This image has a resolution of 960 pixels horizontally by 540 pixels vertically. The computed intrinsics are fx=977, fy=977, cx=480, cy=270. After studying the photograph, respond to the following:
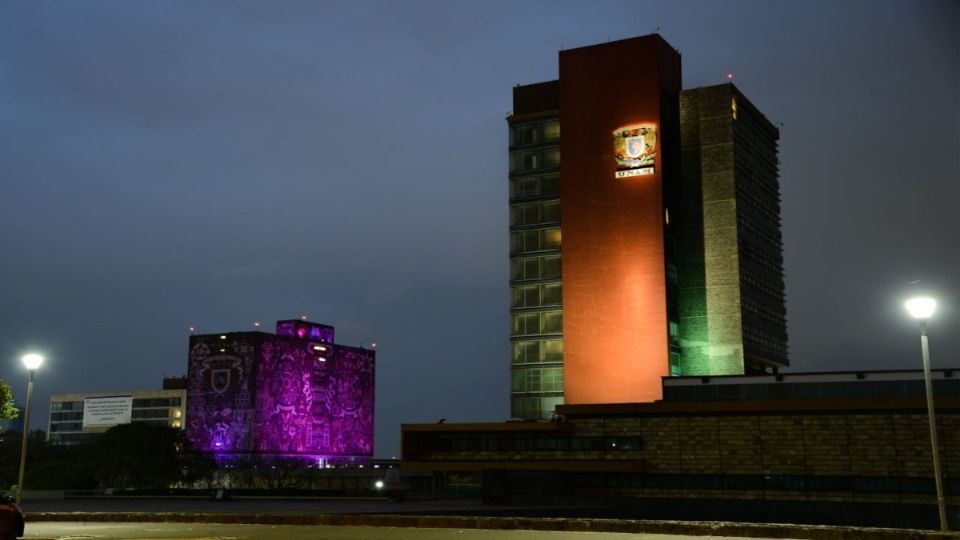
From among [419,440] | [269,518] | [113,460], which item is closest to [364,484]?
[113,460]

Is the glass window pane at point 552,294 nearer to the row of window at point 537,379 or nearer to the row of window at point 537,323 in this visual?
the row of window at point 537,323

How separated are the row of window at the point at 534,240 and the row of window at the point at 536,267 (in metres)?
1.20

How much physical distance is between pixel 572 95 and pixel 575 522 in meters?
93.3

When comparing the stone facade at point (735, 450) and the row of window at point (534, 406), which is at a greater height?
the row of window at point (534, 406)

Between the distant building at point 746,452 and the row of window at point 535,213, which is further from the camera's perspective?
the row of window at point 535,213

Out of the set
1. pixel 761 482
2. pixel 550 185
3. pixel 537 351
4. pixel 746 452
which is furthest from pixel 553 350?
pixel 761 482

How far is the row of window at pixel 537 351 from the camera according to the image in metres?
124

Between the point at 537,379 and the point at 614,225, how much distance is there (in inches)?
883

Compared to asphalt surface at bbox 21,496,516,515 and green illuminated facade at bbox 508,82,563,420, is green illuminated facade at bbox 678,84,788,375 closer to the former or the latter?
green illuminated facade at bbox 508,82,563,420

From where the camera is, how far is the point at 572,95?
12281cm

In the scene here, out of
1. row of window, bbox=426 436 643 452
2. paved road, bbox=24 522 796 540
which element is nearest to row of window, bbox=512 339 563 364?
row of window, bbox=426 436 643 452

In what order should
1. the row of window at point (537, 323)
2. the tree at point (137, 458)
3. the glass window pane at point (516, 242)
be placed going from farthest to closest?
the tree at point (137, 458)
the glass window pane at point (516, 242)
the row of window at point (537, 323)

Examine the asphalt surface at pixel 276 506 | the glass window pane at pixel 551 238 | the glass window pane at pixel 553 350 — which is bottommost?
the asphalt surface at pixel 276 506

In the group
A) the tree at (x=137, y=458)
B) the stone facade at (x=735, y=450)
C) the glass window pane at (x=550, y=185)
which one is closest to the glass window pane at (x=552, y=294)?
the glass window pane at (x=550, y=185)
